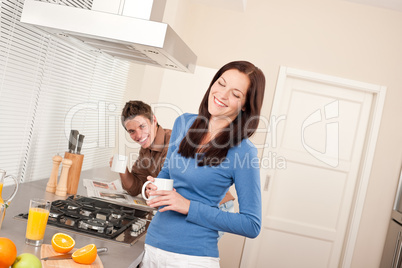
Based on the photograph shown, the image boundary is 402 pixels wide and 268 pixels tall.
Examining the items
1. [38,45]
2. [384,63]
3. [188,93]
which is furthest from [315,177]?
[38,45]

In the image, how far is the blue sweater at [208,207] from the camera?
135 centimetres

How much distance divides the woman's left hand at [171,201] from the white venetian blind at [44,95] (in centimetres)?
90

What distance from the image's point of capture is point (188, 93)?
3.53 m

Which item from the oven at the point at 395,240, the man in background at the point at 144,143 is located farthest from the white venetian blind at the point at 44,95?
the oven at the point at 395,240

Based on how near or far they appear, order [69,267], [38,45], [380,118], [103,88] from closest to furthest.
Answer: [69,267]
[38,45]
[103,88]
[380,118]

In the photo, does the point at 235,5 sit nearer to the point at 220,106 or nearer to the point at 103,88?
the point at 103,88

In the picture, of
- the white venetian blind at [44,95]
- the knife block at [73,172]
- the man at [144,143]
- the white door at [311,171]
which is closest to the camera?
the white venetian blind at [44,95]

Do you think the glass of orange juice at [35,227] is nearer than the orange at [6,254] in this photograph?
No

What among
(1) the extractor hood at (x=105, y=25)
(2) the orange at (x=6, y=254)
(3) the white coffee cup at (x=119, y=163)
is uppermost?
(1) the extractor hood at (x=105, y=25)

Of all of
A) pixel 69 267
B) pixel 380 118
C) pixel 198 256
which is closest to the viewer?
pixel 69 267

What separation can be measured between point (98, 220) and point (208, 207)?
1.71 ft

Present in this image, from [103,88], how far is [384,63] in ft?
8.02

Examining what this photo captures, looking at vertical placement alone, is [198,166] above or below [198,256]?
above

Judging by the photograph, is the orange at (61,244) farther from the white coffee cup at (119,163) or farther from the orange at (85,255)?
the white coffee cup at (119,163)
